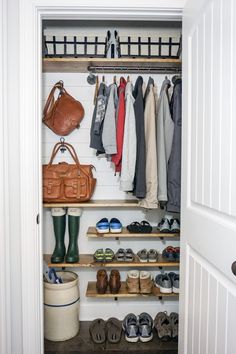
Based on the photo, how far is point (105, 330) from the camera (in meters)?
2.02

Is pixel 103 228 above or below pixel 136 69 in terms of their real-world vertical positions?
below

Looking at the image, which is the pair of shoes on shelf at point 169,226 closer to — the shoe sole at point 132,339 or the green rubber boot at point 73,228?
the green rubber boot at point 73,228

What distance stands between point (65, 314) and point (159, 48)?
6.47 feet

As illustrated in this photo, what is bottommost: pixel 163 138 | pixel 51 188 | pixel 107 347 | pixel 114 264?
pixel 107 347

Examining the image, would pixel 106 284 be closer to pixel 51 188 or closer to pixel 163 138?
pixel 51 188

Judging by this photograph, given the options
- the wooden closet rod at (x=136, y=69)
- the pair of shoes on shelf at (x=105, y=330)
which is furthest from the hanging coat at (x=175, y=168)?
the pair of shoes on shelf at (x=105, y=330)

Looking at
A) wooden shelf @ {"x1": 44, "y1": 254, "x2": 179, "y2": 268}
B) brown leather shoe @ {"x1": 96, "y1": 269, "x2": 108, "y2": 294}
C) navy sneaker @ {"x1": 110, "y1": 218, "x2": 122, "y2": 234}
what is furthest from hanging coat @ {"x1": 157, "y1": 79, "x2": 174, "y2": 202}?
brown leather shoe @ {"x1": 96, "y1": 269, "x2": 108, "y2": 294}

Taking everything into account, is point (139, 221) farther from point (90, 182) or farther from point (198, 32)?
point (198, 32)

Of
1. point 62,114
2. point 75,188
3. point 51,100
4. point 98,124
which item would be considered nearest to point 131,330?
point 75,188

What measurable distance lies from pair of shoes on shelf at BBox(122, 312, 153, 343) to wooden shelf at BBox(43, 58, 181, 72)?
1.85 meters

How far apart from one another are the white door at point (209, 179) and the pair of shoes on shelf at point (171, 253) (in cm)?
67

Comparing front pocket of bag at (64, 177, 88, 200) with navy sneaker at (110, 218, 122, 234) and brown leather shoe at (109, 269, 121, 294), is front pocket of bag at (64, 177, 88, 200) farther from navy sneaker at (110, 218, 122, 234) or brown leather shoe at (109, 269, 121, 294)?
brown leather shoe at (109, 269, 121, 294)

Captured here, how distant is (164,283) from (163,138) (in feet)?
3.44

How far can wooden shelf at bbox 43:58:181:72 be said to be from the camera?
1966 millimetres
